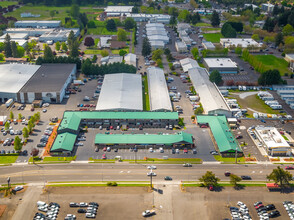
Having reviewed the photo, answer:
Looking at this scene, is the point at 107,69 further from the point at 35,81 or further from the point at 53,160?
the point at 53,160

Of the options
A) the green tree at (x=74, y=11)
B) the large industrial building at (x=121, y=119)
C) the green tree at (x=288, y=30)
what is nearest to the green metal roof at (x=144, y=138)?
the large industrial building at (x=121, y=119)

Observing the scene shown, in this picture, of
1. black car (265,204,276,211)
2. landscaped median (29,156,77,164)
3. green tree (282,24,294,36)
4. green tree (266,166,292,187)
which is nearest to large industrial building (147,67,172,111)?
landscaped median (29,156,77,164)

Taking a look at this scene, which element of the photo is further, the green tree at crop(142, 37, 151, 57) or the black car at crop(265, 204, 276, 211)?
the green tree at crop(142, 37, 151, 57)

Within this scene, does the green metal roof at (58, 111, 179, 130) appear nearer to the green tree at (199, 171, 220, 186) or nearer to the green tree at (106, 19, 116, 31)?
the green tree at (199, 171, 220, 186)

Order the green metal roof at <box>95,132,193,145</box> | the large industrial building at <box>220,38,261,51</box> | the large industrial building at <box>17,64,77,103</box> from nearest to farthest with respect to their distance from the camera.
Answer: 1. the green metal roof at <box>95,132,193,145</box>
2. the large industrial building at <box>17,64,77,103</box>
3. the large industrial building at <box>220,38,261,51</box>

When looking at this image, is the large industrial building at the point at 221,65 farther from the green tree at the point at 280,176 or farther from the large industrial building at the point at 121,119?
the green tree at the point at 280,176

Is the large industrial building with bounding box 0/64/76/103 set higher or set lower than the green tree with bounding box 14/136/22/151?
higher

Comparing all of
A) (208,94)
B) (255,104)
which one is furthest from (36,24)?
(255,104)

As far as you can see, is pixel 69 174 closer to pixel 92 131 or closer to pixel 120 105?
pixel 92 131
